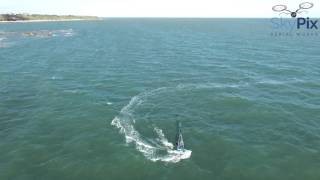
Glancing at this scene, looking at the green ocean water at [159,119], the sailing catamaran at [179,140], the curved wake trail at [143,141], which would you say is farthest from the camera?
the sailing catamaran at [179,140]

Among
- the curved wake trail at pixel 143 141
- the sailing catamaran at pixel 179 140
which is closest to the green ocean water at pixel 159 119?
the curved wake trail at pixel 143 141

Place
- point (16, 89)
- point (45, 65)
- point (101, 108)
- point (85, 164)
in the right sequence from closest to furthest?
point (85, 164) → point (101, 108) → point (16, 89) → point (45, 65)

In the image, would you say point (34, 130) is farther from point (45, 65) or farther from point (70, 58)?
point (70, 58)

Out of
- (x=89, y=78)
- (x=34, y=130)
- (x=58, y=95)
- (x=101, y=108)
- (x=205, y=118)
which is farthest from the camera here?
(x=89, y=78)

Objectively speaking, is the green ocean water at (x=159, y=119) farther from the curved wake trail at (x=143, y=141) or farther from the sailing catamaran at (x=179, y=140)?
the sailing catamaran at (x=179, y=140)

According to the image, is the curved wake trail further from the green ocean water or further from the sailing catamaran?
the sailing catamaran

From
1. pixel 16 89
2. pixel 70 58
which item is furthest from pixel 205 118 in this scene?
pixel 70 58

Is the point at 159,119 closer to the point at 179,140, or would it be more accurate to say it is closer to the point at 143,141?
the point at 143,141
